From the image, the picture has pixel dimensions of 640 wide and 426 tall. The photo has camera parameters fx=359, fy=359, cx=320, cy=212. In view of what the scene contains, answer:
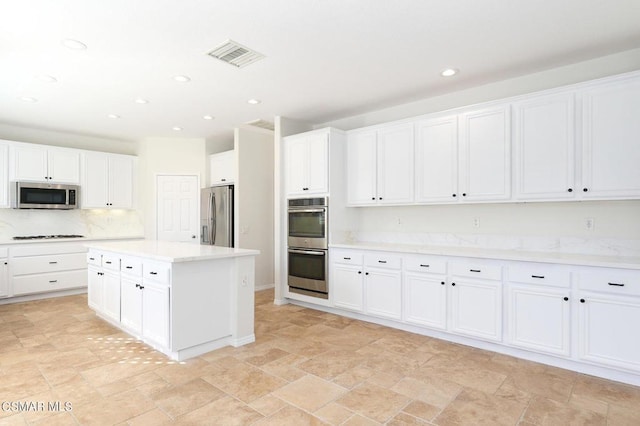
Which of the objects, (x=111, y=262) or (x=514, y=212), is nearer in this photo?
(x=514, y=212)

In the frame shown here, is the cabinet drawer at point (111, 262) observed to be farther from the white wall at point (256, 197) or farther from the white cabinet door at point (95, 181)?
the white cabinet door at point (95, 181)

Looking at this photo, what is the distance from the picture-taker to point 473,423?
215 cm

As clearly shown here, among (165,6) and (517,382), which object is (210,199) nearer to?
(165,6)

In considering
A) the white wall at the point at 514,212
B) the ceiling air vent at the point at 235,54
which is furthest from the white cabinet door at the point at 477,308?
the ceiling air vent at the point at 235,54

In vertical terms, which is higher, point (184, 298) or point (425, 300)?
point (184, 298)

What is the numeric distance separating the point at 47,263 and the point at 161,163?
7.54ft

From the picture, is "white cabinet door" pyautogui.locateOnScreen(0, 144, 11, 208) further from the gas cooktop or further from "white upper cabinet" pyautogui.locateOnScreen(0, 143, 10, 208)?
the gas cooktop

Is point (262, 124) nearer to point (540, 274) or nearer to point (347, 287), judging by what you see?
point (347, 287)

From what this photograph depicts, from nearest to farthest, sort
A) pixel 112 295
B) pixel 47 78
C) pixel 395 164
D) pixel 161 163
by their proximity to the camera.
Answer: pixel 47 78 < pixel 112 295 < pixel 395 164 < pixel 161 163

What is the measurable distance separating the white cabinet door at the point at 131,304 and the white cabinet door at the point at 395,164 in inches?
111

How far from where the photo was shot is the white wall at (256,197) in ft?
18.9

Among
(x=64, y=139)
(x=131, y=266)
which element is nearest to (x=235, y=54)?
(x=131, y=266)

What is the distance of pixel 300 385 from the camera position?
263cm

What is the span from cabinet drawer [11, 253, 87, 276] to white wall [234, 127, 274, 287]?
8.21 ft
